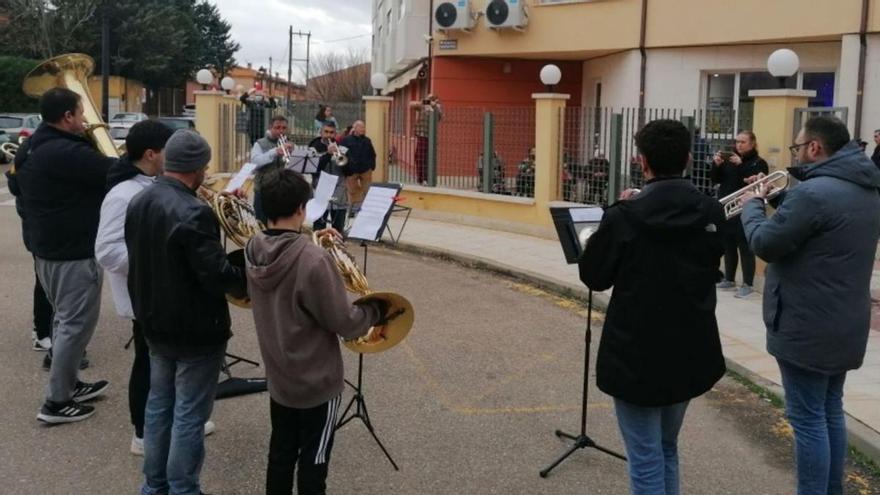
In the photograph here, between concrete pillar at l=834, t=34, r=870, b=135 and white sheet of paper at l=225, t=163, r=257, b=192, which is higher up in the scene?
concrete pillar at l=834, t=34, r=870, b=135

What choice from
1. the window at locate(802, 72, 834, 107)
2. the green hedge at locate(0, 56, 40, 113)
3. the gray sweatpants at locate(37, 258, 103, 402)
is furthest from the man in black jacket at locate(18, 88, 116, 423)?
the green hedge at locate(0, 56, 40, 113)

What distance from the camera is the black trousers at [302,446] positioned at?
142 inches

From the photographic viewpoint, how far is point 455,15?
19.9 m

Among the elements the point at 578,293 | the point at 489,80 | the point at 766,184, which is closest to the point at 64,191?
the point at 766,184

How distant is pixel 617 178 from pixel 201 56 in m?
52.0

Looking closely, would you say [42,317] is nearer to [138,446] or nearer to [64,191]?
[64,191]

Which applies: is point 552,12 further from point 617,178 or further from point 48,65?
point 48,65

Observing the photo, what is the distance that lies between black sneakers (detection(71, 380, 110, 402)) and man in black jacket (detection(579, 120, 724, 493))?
363 cm

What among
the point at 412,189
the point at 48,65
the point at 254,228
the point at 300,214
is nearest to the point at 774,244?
the point at 300,214

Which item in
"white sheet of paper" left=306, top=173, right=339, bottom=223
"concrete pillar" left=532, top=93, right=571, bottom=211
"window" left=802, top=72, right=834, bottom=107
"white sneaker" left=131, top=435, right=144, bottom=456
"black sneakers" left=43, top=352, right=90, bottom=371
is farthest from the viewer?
"window" left=802, top=72, right=834, bottom=107

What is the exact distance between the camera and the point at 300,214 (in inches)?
139

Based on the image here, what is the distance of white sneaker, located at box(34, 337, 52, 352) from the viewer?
6654 mm

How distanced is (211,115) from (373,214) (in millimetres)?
12930

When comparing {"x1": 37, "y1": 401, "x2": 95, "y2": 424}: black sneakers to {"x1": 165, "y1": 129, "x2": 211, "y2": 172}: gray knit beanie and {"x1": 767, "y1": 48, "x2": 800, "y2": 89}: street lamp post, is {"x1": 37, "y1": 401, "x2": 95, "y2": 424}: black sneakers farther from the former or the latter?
{"x1": 767, "y1": 48, "x2": 800, "y2": 89}: street lamp post
